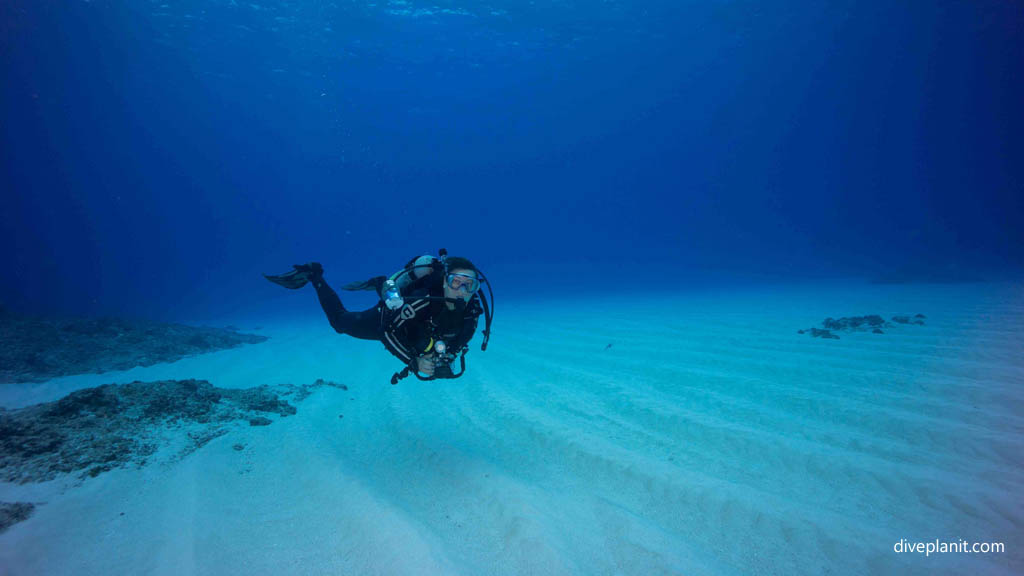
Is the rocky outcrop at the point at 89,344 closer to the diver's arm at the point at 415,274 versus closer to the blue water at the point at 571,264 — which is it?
the blue water at the point at 571,264

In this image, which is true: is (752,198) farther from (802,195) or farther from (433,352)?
(433,352)

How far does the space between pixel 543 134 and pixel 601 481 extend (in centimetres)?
7354

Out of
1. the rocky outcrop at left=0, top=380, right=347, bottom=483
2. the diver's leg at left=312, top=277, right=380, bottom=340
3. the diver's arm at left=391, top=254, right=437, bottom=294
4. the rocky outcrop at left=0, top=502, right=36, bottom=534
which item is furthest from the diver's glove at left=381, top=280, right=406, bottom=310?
the rocky outcrop at left=0, top=502, right=36, bottom=534

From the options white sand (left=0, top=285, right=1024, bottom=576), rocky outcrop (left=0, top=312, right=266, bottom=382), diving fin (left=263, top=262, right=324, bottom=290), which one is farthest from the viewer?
rocky outcrop (left=0, top=312, right=266, bottom=382)

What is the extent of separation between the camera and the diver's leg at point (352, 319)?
4.27m

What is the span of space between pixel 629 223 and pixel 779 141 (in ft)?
120

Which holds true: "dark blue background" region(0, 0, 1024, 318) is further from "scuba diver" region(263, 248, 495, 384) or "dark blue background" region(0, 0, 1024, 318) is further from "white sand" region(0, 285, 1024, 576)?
"scuba diver" region(263, 248, 495, 384)

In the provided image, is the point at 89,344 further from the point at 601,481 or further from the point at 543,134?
the point at 543,134

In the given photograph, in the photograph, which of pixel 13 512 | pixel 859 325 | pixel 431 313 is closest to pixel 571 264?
pixel 859 325

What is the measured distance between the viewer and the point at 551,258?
53.1 metres

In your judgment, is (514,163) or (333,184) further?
(333,184)

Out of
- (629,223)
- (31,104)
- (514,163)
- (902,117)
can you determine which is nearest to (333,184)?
(514,163)

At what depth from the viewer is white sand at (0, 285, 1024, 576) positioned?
92.2 inches

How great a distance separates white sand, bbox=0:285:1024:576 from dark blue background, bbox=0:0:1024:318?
20086mm
